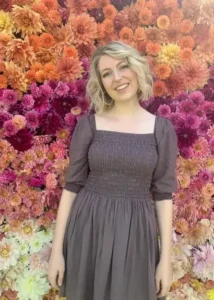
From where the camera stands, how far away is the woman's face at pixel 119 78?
1315 millimetres

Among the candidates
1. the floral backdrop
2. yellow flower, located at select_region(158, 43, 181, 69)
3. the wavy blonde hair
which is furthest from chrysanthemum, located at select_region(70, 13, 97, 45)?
yellow flower, located at select_region(158, 43, 181, 69)

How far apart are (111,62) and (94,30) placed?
13.0 inches

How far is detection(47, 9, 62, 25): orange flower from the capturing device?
60.6 inches

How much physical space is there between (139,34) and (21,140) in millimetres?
714

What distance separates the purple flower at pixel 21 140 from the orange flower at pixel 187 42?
0.81 m

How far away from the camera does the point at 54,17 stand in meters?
1.55

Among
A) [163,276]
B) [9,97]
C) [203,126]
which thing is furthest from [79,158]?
[203,126]

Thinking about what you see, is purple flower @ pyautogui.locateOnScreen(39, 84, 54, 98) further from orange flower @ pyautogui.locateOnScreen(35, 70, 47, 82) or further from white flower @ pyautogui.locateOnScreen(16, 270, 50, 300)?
white flower @ pyautogui.locateOnScreen(16, 270, 50, 300)

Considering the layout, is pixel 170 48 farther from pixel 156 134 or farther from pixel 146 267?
pixel 146 267

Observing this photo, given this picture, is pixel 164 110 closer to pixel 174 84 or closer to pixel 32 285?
pixel 174 84

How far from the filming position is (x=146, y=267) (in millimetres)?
1289

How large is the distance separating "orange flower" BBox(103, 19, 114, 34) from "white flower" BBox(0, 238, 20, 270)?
1.04 m

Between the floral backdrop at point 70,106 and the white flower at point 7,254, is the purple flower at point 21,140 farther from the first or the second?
the white flower at point 7,254

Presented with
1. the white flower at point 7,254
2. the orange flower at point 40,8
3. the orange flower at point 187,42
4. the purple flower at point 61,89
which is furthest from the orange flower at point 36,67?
the white flower at point 7,254
